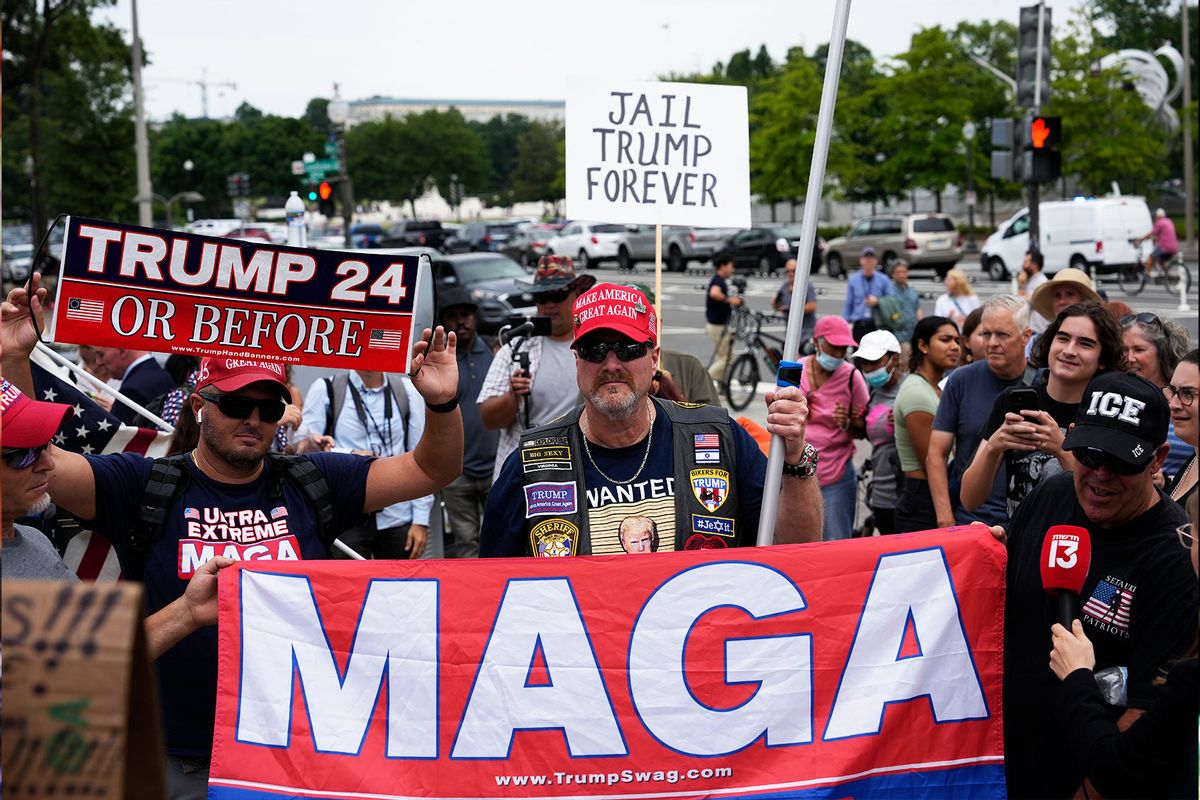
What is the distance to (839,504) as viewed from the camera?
7.13m

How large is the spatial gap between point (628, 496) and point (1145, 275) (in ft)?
91.8

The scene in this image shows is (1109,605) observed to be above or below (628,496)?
below

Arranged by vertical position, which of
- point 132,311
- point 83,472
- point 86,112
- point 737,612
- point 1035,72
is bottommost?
point 737,612

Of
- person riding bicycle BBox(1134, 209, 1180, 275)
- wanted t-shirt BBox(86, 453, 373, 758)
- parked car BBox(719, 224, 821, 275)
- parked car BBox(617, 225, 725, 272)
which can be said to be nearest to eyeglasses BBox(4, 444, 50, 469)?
wanted t-shirt BBox(86, 453, 373, 758)

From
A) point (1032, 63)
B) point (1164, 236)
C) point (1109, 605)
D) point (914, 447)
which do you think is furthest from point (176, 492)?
point (1164, 236)

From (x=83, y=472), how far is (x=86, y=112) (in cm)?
3423

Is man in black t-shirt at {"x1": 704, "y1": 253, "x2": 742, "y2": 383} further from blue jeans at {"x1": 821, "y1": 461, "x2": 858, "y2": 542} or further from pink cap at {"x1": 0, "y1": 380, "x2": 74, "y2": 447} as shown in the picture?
pink cap at {"x1": 0, "y1": 380, "x2": 74, "y2": 447}

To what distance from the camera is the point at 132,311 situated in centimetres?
371

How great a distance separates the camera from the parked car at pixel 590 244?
1768 inches

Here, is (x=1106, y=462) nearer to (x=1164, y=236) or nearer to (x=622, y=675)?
(x=622, y=675)

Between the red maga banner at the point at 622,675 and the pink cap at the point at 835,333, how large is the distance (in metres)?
3.90

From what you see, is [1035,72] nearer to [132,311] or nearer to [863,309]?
[863,309]

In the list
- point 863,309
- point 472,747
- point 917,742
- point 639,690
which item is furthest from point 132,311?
point 863,309

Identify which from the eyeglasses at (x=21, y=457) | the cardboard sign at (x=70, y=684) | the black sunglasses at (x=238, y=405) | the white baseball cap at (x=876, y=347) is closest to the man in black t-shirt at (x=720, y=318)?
the white baseball cap at (x=876, y=347)
